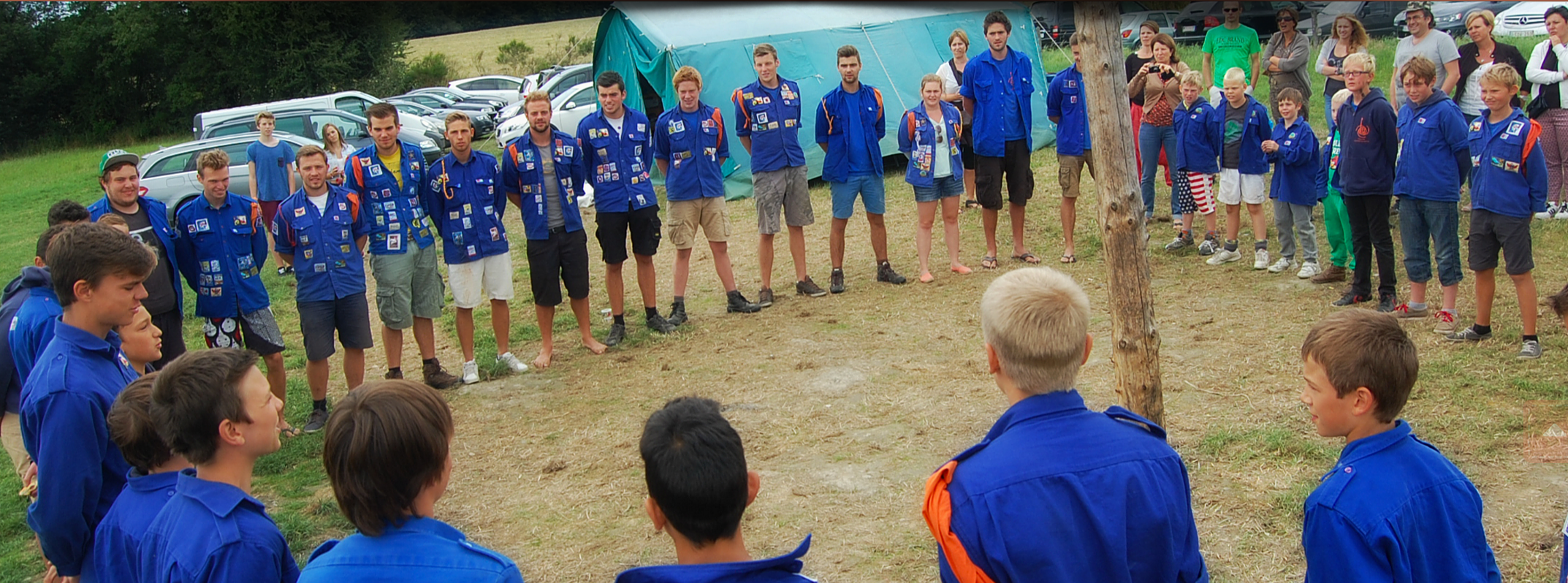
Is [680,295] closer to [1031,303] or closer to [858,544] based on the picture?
[858,544]

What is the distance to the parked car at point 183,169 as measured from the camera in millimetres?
14836

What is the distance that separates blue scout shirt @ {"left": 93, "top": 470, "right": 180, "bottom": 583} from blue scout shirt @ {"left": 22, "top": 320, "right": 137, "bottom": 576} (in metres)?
0.30

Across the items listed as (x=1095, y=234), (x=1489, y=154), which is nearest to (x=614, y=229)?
(x=1095, y=234)

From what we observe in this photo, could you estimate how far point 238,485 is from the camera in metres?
2.44

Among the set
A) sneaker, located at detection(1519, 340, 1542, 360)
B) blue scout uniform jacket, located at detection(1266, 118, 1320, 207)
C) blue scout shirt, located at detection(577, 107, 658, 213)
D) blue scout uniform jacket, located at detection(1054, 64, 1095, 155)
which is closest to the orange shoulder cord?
sneaker, located at detection(1519, 340, 1542, 360)

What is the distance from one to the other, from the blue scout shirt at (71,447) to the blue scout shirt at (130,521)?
0.97 feet

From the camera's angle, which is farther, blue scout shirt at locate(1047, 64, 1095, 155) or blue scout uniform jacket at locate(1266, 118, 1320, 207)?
blue scout shirt at locate(1047, 64, 1095, 155)

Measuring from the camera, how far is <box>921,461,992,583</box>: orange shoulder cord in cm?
210

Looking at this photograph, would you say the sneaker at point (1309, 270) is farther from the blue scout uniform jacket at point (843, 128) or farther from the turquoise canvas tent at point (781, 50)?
the turquoise canvas tent at point (781, 50)

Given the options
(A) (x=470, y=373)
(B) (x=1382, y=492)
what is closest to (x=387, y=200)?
(A) (x=470, y=373)

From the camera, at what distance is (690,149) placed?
7656mm

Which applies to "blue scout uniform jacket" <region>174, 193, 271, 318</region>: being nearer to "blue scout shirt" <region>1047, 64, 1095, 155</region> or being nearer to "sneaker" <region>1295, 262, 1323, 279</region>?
"blue scout shirt" <region>1047, 64, 1095, 155</region>

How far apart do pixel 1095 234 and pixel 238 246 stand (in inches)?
269

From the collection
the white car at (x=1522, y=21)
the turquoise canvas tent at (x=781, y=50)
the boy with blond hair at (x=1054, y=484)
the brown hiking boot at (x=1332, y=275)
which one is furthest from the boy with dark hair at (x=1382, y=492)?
the white car at (x=1522, y=21)
